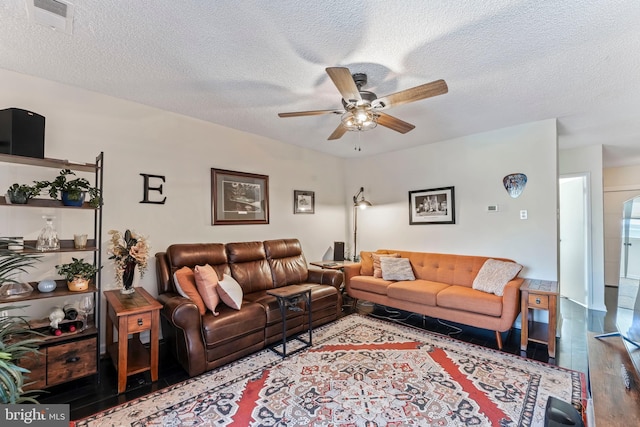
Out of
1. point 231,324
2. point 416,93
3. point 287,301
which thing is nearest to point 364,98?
point 416,93

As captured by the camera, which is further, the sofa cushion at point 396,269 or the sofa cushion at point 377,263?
the sofa cushion at point 377,263

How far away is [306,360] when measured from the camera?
2668 millimetres

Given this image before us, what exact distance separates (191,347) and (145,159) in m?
1.97

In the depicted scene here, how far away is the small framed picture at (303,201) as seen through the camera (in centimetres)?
458

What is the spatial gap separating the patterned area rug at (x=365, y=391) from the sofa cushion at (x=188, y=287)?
596mm

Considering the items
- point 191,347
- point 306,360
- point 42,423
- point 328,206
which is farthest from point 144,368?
point 328,206

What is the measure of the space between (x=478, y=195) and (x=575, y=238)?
85.2 inches

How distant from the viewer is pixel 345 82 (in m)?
1.93

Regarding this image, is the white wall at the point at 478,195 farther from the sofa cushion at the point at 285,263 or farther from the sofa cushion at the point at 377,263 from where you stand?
the sofa cushion at the point at 285,263

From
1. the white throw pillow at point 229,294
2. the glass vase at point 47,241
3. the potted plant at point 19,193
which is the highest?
the potted plant at point 19,193

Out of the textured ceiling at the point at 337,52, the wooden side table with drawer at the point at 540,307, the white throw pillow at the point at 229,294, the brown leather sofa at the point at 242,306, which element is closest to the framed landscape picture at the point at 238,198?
the brown leather sofa at the point at 242,306

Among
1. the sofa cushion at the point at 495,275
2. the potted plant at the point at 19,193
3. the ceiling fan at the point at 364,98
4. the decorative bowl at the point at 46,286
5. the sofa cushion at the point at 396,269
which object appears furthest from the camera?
the sofa cushion at the point at 396,269

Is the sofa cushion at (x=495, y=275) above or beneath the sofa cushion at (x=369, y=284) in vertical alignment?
above

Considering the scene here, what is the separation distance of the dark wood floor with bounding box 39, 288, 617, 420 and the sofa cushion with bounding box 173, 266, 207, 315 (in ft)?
1.88
